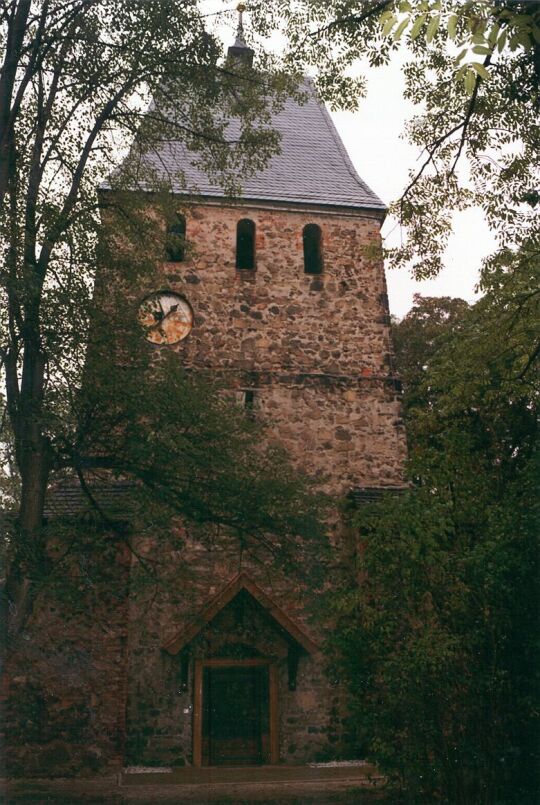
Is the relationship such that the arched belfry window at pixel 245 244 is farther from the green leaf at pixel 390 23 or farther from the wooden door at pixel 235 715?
the green leaf at pixel 390 23

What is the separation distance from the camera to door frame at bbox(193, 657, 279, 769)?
38.4ft

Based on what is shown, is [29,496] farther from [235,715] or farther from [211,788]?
[235,715]

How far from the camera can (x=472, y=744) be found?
5805mm

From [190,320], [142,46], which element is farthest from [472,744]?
[190,320]

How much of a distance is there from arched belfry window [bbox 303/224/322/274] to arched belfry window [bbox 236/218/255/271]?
120 centimetres

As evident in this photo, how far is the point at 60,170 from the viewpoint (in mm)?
9195

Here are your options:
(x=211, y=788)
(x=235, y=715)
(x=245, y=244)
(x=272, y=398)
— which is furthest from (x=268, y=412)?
(x=211, y=788)

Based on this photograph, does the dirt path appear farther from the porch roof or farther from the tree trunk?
the tree trunk

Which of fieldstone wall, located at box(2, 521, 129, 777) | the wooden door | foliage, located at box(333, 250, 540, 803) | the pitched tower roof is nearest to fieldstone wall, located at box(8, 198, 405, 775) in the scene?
fieldstone wall, located at box(2, 521, 129, 777)

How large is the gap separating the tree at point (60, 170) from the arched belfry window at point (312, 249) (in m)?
5.87

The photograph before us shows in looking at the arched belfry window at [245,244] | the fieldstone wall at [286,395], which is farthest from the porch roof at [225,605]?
the arched belfry window at [245,244]

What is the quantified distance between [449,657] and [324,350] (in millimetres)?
9487

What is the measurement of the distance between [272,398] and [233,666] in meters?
5.04

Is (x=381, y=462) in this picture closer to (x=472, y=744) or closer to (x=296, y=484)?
(x=296, y=484)
